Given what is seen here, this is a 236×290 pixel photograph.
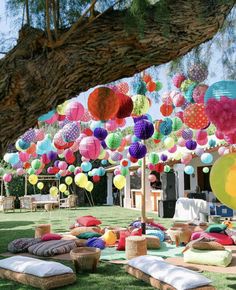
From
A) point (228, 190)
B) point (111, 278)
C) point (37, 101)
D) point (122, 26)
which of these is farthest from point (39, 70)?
point (111, 278)

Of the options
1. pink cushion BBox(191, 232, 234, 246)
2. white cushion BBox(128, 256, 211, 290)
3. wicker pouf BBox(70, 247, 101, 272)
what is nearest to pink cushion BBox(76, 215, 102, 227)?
pink cushion BBox(191, 232, 234, 246)

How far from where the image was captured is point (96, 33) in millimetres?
2729

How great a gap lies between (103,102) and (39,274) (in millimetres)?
2823

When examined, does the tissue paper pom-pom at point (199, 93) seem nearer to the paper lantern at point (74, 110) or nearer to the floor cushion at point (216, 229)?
the paper lantern at point (74, 110)

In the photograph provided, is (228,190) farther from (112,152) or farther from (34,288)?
(112,152)

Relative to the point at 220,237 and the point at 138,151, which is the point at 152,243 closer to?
the point at 220,237

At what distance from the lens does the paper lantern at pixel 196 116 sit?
788 cm

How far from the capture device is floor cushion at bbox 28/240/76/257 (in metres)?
8.24

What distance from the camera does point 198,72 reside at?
4688 mm

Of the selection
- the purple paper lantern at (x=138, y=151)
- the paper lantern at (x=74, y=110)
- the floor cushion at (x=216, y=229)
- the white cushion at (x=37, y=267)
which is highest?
the paper lantern at (x=74, y=110)

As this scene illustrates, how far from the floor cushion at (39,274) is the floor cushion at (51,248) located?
1994mm

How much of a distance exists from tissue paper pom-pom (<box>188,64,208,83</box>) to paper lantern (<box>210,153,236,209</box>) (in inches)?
40.4

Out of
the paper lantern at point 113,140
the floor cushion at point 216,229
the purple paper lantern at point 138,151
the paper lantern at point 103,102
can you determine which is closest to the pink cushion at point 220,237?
the floor cushion at point 216,229

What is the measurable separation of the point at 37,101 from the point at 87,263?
15.2ft
